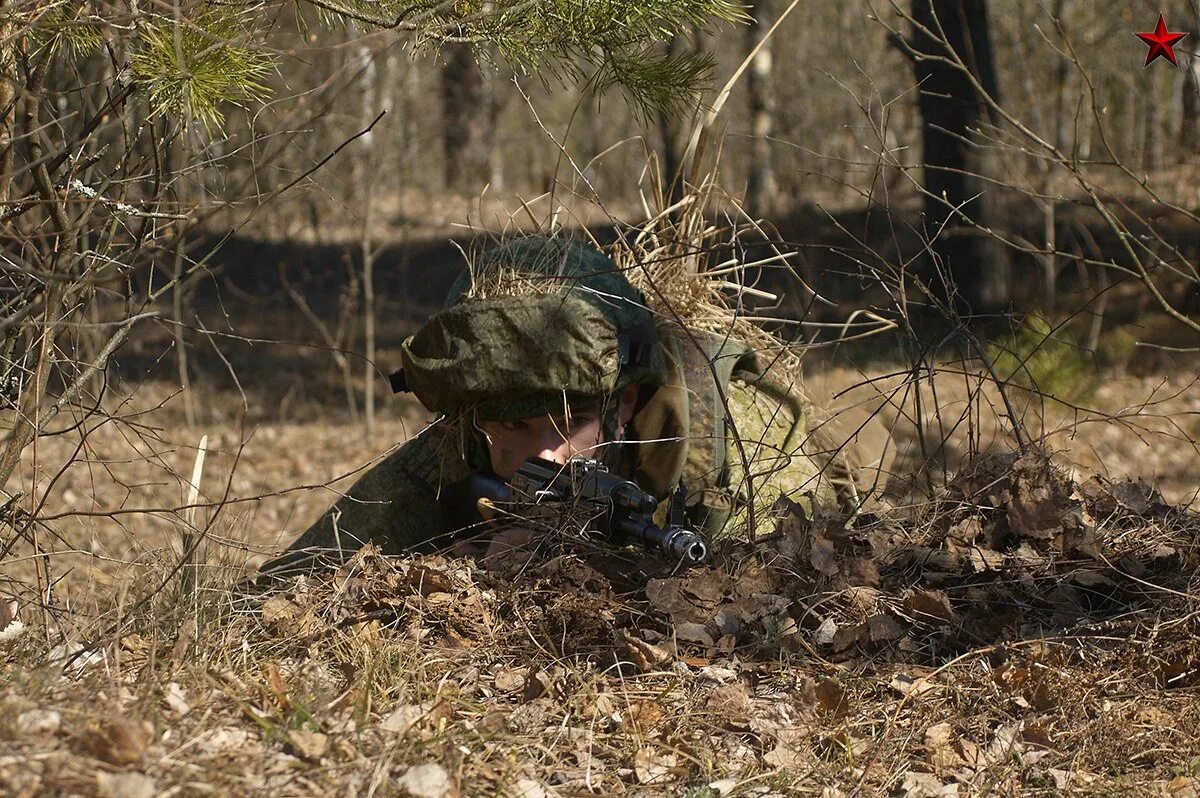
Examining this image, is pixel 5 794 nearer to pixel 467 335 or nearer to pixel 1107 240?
pixel 467 335

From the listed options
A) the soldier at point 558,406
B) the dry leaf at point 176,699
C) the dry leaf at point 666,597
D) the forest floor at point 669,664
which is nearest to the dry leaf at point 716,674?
the forest floor at point 669,664

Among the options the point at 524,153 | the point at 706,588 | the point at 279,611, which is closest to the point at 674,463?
the point at 706,588

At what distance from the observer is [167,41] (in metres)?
2.57

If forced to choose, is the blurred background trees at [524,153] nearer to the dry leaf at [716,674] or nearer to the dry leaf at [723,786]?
the dry leaf at [716,674]

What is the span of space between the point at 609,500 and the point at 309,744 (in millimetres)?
1187

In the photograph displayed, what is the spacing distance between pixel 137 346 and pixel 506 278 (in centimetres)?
1142

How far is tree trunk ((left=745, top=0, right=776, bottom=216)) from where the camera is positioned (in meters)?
16.2

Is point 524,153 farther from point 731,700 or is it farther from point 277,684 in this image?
point 277,684

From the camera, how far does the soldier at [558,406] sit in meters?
3.49

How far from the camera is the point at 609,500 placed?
10.2 feet

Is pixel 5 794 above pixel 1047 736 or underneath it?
above

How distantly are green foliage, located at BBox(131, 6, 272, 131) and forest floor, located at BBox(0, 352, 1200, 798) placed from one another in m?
0.67

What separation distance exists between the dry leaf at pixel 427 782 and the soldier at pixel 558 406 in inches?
45.0

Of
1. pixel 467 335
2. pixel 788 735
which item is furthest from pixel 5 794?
pixel 467 335
